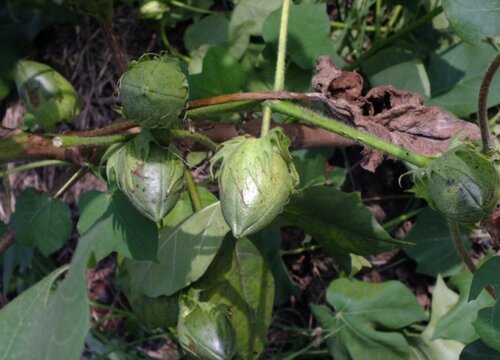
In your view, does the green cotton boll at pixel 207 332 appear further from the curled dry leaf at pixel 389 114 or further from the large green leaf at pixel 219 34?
the large green leaf at pixel 219 34

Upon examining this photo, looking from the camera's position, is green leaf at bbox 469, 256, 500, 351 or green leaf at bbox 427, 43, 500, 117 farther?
green leaf at bbox 427, 43, 500, 117

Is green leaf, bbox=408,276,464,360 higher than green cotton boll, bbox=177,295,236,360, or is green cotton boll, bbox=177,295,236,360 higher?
green cotton boll, bbox=177,295,236,360

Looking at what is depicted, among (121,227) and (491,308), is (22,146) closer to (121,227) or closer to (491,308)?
(121,227)

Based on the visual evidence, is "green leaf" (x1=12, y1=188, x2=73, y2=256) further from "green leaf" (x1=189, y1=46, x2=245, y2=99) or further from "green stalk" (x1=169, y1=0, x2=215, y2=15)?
"green stalk" (x1=169, y1=0, x2=215, y2=15)

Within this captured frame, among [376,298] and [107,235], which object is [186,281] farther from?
[376,298]

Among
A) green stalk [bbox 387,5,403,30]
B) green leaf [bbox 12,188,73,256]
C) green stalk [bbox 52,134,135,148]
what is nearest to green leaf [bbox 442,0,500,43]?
green stalk [bbox 52,134,135,148]
